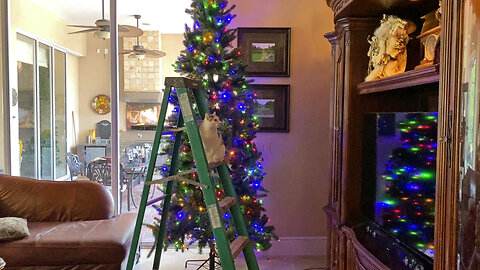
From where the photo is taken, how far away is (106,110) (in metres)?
4.59

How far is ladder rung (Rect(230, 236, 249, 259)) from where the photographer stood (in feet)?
6.14

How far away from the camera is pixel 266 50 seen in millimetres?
3762

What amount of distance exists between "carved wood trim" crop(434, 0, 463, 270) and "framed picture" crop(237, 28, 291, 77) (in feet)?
7.80

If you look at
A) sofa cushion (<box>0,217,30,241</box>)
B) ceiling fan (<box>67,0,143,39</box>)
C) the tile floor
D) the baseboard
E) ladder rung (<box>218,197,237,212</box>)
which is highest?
ceiling fan (<box>67,0,143,39</box>)

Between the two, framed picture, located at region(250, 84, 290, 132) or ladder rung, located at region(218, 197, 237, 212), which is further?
framed picture, located at region(250, 84, 290, 132)

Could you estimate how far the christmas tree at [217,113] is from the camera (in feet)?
9.96

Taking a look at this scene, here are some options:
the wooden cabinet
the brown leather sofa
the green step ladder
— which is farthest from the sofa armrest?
the wooden cabinet

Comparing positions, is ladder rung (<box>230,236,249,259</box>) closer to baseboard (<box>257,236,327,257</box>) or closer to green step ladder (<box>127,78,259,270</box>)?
green step ladder (<box>127,78,259,270</box>)

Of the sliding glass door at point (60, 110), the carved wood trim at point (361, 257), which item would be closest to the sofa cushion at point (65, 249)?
the carved wood trim at point (361, 257)

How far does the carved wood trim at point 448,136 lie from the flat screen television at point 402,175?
1.12 feet

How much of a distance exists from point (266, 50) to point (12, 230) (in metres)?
2.65

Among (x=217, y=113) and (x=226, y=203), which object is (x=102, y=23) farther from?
(x=226, y=203)

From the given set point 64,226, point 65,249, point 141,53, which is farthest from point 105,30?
point 65,249

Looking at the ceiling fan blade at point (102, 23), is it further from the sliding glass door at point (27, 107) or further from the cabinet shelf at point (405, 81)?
the cabinet shelf at point (405, 81)
